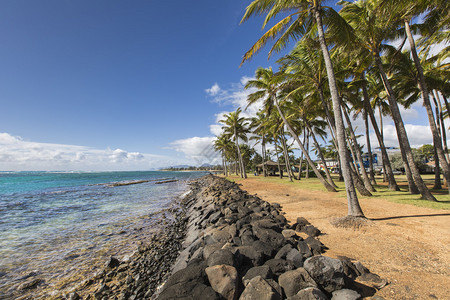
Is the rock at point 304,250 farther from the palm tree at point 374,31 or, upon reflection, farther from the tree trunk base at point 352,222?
the palm tree at point 374,31

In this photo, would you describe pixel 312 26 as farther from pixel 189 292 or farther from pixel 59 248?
pixel 59 248

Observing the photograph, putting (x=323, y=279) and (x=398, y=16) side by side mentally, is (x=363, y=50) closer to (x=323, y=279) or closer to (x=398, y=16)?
(x=398, y=16)

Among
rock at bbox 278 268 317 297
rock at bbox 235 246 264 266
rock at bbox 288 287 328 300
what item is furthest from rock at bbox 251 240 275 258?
rock at bbox 288 287 328 300

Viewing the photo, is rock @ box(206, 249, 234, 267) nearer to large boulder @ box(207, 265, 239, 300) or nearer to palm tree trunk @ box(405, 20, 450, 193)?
large boulder @ box(207, 265, 239, 300)

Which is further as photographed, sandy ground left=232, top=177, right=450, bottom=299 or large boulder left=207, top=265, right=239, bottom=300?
sandy ground left=232, top=177, right=450, bottom=299

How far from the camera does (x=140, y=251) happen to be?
233 inches

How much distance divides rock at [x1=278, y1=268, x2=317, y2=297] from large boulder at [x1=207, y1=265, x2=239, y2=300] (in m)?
0.72

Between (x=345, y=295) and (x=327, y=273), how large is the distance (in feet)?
1.03

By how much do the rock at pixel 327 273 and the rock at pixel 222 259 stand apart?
4.31 ft

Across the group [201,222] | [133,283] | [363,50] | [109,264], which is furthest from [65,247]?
[363,50]

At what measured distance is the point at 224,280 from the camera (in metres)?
2.83

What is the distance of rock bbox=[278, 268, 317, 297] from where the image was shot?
2.65m

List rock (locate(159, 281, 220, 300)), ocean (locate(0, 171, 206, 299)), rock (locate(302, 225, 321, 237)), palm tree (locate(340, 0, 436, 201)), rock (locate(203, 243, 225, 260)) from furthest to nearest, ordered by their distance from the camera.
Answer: palm tree (locate(340, 0, 436, 201))
rock (locate(302, 225, 321, 237))
ocean (locate(0, 171, 206, 299))
rock (locate(203, 243, 225, 260))
rock (locate(159, 281, 220, 300))

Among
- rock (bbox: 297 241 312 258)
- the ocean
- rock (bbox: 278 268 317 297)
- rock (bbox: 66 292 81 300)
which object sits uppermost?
rock (bbox: 278 268 317 297)
